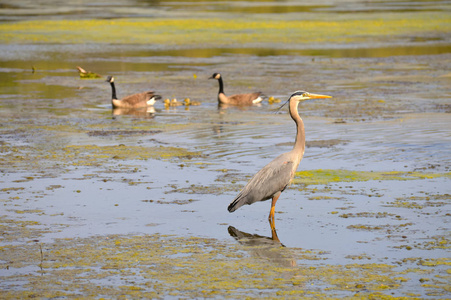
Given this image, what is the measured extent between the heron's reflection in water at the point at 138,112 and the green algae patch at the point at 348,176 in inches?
320

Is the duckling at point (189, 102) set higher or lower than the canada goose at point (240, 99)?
lower

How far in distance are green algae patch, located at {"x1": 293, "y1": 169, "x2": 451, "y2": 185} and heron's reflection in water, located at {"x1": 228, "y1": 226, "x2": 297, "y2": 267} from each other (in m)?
2.72

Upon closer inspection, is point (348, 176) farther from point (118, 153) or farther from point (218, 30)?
point (218, 30)

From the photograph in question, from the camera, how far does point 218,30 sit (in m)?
44.7

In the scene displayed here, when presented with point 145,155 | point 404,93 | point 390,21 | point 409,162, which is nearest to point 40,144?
point 145,155

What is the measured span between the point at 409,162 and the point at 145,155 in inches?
186

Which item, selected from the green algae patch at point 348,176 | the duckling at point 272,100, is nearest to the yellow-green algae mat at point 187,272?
the green algae patch at point 348,176

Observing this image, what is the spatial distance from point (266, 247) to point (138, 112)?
41.2 feet

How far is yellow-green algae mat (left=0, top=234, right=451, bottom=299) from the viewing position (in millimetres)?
7527

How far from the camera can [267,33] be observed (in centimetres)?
4272

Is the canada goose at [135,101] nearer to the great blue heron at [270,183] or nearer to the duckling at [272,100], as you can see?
the duckling at [272,100]

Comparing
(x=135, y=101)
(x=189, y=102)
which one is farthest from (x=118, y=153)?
(x=189, y=102)

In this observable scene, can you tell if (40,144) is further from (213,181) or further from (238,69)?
(238,69)

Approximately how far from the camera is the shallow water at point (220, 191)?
802 centimetres
